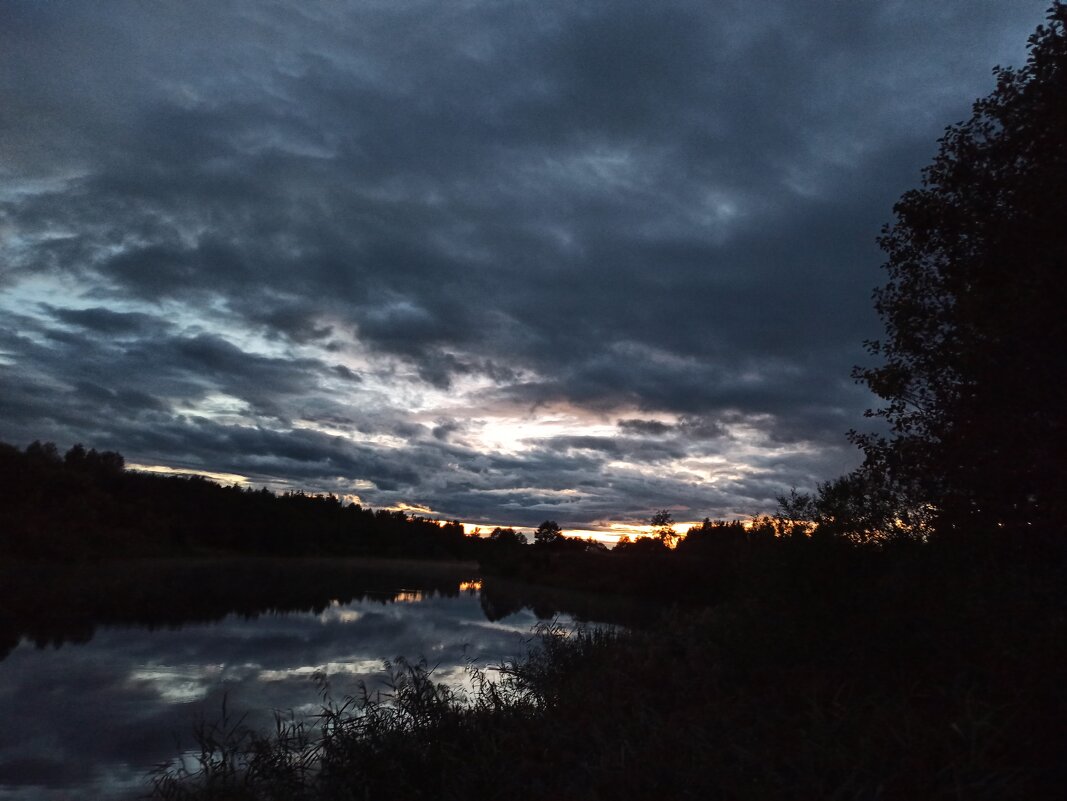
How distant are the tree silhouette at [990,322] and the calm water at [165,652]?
13.2 meters

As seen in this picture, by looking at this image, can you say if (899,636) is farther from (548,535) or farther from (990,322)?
(548,535)

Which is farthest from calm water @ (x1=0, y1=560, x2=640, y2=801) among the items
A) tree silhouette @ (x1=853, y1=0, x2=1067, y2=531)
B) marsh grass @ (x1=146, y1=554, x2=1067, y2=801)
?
tree silhouette @ (x1=853, y1=0, x2=1067, y2=531)

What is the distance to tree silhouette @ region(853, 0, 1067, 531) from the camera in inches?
363

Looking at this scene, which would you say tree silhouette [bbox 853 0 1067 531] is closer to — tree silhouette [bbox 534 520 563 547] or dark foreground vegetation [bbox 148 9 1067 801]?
dark foreground vegetation [bbox 148 9 1067 801]

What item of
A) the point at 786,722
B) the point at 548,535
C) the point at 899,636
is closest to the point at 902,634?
the point at 899,636

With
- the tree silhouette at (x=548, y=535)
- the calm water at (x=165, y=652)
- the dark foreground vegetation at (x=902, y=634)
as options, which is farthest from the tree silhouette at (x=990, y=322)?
the tree silhouette at (x=548, y=535)

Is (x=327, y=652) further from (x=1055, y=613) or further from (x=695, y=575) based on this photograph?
(x=695, y=575)

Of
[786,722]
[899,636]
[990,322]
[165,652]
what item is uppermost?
[990,322]

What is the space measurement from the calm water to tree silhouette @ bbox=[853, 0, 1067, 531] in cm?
1320

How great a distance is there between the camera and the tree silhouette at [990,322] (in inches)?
363

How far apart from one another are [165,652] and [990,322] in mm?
27891

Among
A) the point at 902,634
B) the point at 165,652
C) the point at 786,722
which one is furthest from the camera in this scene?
the point at 165,652

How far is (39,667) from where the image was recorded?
23531 mm

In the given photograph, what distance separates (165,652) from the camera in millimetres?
27469
